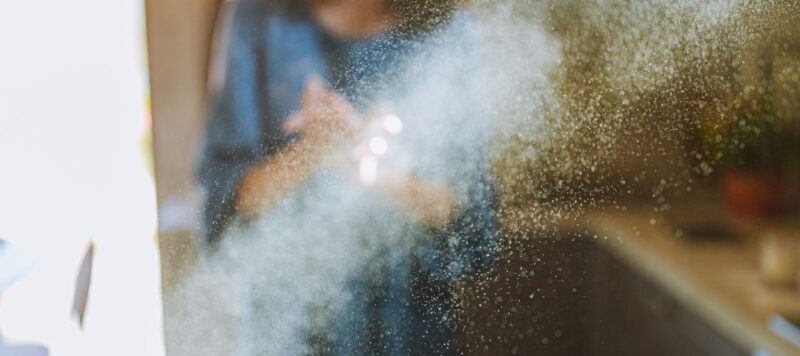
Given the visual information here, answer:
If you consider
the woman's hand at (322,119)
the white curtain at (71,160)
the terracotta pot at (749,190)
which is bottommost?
the white curtain at (71,160)

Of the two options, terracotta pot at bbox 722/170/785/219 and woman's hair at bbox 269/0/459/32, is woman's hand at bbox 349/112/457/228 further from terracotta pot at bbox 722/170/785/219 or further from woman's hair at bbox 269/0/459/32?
terracotta pot at bbox 722/170/785/219

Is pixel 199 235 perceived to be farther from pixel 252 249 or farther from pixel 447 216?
pixel 447 216

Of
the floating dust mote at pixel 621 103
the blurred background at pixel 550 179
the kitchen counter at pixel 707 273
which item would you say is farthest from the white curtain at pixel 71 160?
the kitchen counter at pixel 707 273

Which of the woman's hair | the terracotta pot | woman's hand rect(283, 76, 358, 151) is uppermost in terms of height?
the woman's hair

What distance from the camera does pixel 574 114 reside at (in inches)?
20.6

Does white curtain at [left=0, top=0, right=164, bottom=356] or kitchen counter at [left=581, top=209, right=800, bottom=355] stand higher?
kitchen counter at [left=581, top=209, right=800, bottom=355]

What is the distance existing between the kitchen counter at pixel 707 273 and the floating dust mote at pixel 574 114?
26 millimetres

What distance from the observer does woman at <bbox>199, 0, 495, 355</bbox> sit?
50 cm

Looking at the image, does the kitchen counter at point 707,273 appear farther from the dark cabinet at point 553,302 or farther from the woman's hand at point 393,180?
the woman's hand at point 393,180

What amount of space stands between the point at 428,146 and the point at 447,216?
0.07 m

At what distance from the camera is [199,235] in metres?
0.51

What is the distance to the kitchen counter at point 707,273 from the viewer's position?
538 mm

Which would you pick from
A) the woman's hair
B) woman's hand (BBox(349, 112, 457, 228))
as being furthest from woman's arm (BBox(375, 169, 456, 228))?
the woman's hair

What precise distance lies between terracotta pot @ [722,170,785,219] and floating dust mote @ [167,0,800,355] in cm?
3
